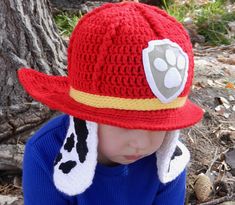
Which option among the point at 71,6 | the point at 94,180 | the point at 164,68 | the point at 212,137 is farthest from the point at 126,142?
the point at 71,6

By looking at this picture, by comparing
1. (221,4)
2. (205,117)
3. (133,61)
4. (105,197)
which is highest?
(133,61)

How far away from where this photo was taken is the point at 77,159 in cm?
170

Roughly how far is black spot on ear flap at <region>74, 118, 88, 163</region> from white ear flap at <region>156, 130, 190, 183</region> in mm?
270

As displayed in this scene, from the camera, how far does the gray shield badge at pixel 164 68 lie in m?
1.48

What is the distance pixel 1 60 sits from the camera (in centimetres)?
243

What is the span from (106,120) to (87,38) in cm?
23

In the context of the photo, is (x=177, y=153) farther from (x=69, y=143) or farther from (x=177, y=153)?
(x=69, y=143)

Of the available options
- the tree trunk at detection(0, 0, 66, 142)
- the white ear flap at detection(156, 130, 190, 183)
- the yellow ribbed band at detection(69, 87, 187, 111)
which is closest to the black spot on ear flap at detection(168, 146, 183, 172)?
the white ear flap at detection(156, 130, 190, 183)

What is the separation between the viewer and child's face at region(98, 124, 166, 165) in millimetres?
1570

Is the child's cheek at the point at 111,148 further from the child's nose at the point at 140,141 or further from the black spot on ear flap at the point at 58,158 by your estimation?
the black spot on ear flap at the point at 58,158

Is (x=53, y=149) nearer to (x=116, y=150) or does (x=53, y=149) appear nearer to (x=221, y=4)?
(x=116, y=150)

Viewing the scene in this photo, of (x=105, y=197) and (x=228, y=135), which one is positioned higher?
(x=105, y=197)

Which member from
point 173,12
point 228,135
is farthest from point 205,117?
point 173,12

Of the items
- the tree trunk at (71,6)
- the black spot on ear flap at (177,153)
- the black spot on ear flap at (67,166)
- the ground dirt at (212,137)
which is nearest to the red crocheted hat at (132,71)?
the black spot on ear flap at (67,166)
